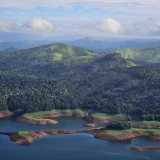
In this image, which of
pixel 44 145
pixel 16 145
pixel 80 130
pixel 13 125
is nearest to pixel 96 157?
pixel 44 145

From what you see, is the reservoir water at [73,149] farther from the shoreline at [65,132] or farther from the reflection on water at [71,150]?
the shoreline at [65,132]

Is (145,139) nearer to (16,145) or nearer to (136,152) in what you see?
(136,152)

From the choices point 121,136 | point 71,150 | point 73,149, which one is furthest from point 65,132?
point 71,150

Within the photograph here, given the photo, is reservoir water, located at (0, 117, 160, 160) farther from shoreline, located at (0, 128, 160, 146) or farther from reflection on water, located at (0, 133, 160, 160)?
shoreline, located at (0, 128, 160, 146)

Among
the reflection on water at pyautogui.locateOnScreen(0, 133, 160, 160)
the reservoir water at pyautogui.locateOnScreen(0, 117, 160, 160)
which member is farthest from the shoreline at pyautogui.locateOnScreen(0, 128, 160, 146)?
the reflection on water at pyautogui.locateOnScreen(0, 133, 160, 160)

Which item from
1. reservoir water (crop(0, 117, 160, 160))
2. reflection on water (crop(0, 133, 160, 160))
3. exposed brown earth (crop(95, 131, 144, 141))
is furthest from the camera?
exposed brown earth (crop(95, 131, 144, 141))

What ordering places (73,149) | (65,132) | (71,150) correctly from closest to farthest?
(71,150) < (73,149) < (65,132)

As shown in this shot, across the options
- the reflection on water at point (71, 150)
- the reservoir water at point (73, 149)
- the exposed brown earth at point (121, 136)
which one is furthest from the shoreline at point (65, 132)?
the reflection on water at point (71, 150)

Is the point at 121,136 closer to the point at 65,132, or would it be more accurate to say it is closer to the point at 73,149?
the point at 65,132

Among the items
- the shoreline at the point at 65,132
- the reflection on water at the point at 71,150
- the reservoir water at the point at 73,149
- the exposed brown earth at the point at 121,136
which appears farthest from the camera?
the exposed brown earth at the point at 121,136
